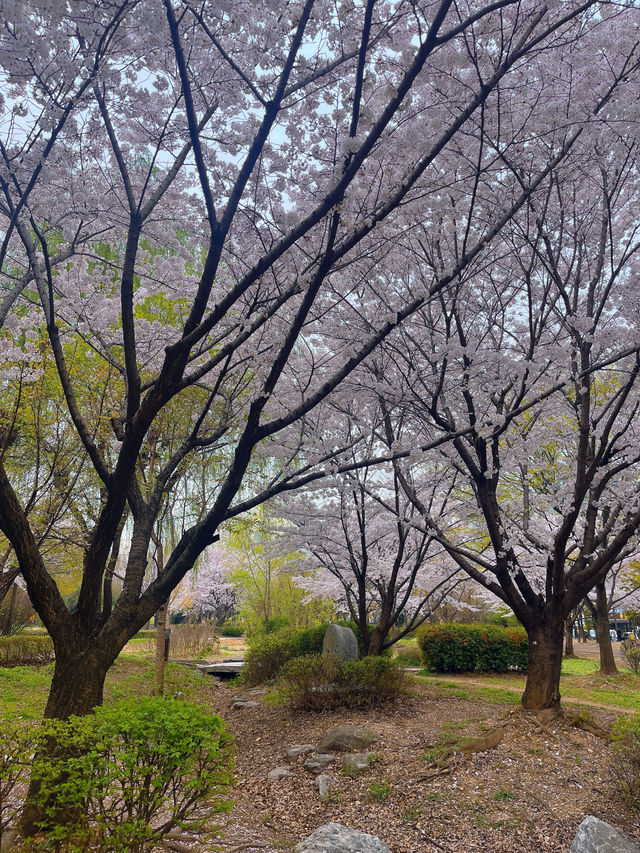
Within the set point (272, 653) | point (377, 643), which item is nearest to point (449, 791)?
point (377, 643)

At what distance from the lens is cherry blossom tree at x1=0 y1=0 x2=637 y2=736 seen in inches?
130

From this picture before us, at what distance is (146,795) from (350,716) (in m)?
4.85

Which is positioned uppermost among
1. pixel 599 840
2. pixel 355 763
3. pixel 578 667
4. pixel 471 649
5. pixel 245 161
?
pixel 245 161

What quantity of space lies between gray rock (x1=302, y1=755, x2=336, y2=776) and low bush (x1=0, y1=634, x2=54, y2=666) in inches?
381

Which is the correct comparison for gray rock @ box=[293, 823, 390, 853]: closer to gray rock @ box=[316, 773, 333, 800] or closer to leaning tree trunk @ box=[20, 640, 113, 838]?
gray rock @ box=[316, 773, 333, 800]

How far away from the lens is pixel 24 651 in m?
13.0

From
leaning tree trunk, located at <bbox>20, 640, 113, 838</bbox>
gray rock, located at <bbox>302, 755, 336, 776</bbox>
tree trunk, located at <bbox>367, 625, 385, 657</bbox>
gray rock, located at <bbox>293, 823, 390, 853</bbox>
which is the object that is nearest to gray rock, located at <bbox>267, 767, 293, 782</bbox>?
gray rock, located at <bbox>302, 755, 336, 776</bbox>

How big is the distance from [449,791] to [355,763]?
1079 mm

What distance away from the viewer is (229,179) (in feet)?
14.9

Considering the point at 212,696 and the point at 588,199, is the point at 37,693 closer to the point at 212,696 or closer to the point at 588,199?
the point at 212,696

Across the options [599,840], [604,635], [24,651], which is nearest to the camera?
[599,840]

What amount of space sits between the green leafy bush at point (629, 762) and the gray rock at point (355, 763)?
2.27 metres

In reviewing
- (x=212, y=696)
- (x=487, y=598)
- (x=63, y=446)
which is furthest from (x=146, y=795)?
(x=487, y=598)

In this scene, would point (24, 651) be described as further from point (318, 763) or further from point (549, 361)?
point (549, 361)
